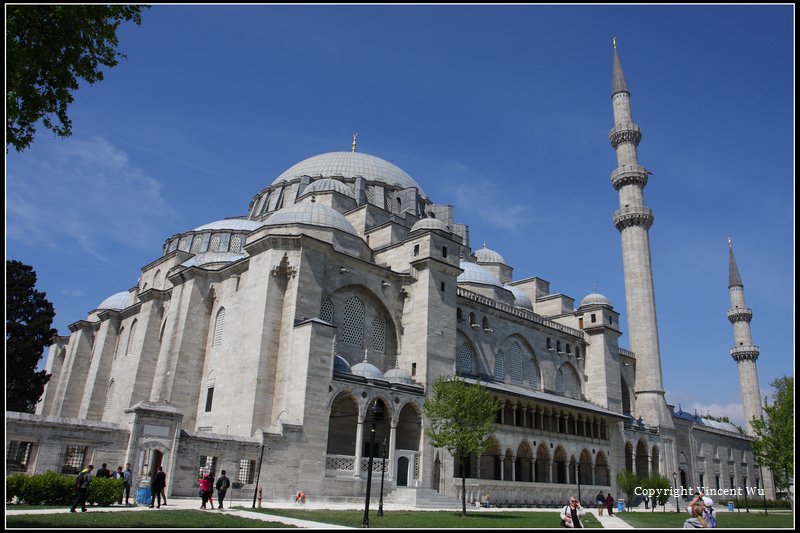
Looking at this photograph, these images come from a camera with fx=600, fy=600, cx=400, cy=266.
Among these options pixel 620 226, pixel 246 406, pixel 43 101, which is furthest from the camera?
pixel 620 226

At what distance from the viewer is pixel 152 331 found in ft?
112

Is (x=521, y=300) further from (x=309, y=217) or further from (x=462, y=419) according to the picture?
(x=462, y=419)

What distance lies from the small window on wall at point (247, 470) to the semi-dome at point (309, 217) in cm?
1227

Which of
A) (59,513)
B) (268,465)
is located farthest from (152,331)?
(59,513)

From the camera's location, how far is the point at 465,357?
34.4 metres

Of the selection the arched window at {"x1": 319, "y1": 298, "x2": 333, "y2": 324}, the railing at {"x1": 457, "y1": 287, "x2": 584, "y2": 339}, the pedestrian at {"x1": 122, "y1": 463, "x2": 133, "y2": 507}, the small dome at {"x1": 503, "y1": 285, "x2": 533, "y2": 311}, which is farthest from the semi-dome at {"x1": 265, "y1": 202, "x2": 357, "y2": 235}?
the small dome at {"x1": 503, "y1": 285, "x2": 533, "y2": 311}

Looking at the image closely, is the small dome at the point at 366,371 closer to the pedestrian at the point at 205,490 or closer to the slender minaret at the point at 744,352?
the pedestrian at the point at 205,490

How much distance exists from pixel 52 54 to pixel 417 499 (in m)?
20.0

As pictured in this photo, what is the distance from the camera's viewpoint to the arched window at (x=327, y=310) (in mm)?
28359

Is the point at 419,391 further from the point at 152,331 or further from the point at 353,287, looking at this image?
the point at 152,331

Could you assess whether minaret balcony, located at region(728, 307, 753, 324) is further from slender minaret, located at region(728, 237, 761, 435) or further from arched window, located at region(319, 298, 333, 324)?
arched window, located at region(319, 298, 333, 324)

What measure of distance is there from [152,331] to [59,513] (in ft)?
71.6

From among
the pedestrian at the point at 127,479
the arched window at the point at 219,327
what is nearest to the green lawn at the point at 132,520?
the pedestrian at the point at 127,479

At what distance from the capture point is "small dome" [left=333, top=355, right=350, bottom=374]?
2617 centimetres
